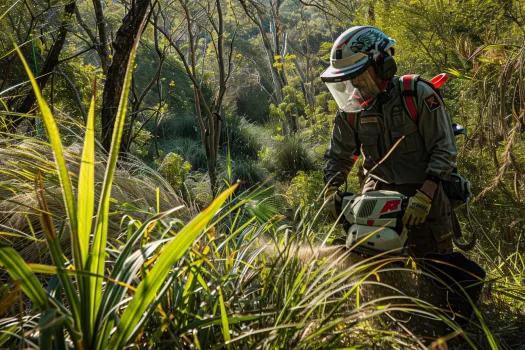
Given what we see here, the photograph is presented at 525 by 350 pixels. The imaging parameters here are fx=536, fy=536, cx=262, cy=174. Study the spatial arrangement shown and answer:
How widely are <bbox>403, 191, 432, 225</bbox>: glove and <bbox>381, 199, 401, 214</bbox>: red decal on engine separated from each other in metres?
0.08

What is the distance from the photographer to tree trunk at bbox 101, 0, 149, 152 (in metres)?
4.75

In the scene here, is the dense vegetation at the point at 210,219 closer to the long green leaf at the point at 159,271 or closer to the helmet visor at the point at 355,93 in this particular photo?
the long green leaf at the point at 159,271

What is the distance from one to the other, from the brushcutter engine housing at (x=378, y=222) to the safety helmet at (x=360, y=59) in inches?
30.5

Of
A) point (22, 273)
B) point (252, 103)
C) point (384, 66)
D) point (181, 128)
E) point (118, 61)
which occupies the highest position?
point (22, 273)

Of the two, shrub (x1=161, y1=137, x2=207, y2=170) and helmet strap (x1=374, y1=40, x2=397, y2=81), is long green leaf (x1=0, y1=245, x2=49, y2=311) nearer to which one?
helmet strap (x1=374, y1=40, x2=397, y2=81)

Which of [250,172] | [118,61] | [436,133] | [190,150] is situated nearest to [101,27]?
[118,61]

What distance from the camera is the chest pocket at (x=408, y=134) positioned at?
3.27m

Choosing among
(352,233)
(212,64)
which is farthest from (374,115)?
(212,64)

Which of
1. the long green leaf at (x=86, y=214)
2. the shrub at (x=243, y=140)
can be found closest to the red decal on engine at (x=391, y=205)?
the long green leaf at (x=86, y=214)

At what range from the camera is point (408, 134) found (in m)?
3.27

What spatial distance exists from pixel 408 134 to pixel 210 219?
2.20 m

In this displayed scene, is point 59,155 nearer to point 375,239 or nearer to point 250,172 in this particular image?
point 375,239

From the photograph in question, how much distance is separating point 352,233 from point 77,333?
1854 mm

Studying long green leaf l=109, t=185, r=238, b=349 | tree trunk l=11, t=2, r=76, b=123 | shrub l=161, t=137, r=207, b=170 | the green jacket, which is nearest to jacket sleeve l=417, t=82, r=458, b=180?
the green jacket
